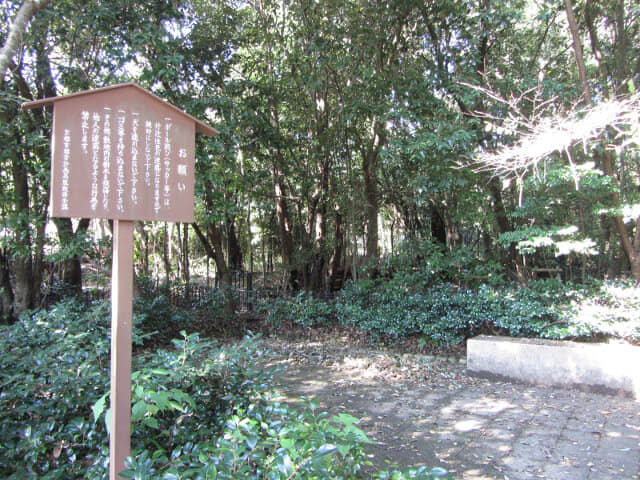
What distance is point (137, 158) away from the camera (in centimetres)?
239

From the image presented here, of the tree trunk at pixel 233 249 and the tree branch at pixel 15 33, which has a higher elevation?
the tree branch at pixel 15 33

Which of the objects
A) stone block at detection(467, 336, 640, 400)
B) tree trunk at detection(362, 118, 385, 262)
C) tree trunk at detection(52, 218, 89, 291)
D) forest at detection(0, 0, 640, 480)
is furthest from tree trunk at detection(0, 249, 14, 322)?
stone block at detection(467, 336, 640, 400)

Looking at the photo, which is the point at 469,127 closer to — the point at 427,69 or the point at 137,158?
the point at 427,69

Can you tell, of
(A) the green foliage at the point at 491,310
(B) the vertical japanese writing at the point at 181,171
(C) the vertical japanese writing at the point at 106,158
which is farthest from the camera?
(A) the green foliage at the point at 491,310

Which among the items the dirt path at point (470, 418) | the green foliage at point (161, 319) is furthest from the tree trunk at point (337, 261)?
the dirt path at point (470, 418)

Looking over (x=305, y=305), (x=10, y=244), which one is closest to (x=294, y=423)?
(x=305, y=305)

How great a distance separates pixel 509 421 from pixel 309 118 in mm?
6088

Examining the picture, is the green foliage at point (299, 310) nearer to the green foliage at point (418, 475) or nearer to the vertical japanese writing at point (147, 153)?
the vertical japanese writing at point (147, 153)

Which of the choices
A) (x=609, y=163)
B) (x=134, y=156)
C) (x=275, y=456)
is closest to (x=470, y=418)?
(x=275, y=456)

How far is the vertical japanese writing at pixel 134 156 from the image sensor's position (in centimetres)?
236

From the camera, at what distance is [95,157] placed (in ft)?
7.52

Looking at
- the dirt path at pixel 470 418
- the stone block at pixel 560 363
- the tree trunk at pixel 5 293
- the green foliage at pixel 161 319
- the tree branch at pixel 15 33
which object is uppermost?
the tree branch at pixel 15 33

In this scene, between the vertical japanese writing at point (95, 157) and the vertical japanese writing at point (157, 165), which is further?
the vertical japanese writing at point (157, 165)

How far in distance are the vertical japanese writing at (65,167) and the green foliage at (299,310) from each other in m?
5.56
